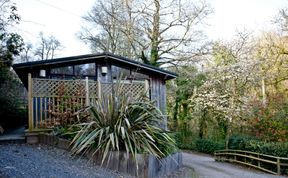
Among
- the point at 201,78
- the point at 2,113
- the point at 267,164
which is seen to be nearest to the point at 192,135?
the point at 201,78

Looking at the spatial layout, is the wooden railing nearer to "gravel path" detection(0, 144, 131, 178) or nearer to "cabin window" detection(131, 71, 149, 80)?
"cabin window" detection(131, 71, 149, 80)

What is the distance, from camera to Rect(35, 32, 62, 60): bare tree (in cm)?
2517

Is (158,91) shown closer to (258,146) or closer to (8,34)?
(258,146)

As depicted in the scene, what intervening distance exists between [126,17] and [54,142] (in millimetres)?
12920

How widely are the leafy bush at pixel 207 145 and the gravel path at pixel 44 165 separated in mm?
11581

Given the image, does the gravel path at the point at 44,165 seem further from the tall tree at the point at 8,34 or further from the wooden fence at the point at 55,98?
the tall tree at the point at 8,34

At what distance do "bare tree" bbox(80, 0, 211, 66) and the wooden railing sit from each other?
7726 millimetres

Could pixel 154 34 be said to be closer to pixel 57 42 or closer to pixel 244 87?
pixel 244 87

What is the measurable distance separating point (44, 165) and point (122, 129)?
5.89ft

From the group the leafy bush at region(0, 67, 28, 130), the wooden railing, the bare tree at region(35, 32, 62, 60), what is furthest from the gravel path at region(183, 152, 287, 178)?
the bare tree at region(35, 32, 62, 60)

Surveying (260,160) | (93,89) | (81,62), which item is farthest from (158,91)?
(260,160)

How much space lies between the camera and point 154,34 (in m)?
18.4

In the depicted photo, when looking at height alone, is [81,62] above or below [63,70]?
above

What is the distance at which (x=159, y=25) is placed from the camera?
18516 mm
